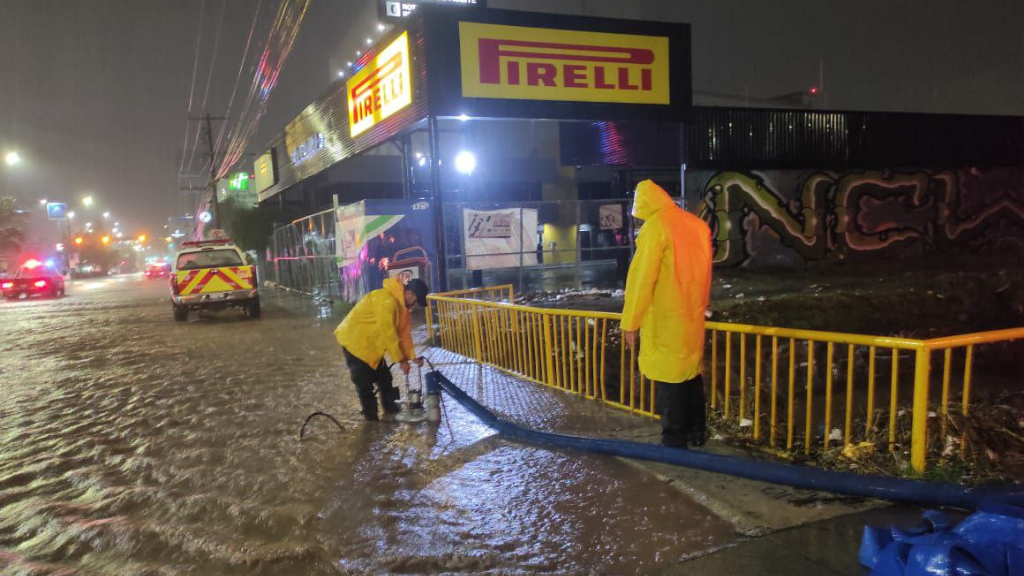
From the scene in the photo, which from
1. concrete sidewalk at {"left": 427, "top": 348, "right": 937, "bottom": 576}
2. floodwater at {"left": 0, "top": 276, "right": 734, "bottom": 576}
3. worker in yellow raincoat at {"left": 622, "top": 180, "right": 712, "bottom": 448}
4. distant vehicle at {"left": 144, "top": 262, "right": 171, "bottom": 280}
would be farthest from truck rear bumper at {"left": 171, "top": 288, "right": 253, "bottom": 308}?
distant vehicle at {"left": 144, "top": 262, "right": 171, "bottom": 280}

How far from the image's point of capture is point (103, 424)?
595 cm

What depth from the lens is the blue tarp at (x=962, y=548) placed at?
2.22m

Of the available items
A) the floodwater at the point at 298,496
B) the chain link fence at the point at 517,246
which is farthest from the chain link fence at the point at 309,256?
the floodwater at the point at 298,496

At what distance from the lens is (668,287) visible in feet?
12.4

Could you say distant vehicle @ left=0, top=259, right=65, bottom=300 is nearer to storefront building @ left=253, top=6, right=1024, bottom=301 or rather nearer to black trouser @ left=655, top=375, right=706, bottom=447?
storefront building @ left=253, top=6, right=1024, bottom=301

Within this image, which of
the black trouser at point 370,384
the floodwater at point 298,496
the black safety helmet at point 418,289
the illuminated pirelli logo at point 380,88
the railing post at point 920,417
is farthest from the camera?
the illuminated pirelli logo at point 380,88

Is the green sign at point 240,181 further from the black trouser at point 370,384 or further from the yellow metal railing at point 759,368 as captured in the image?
the black trouser at point 370,384

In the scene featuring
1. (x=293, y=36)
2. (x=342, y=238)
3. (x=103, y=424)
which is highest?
(x=293, y=36)

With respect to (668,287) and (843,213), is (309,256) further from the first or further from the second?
(668,287)

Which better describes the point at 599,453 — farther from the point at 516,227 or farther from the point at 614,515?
the point at 516,227

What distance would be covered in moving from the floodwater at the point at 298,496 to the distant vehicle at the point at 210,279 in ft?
23.1

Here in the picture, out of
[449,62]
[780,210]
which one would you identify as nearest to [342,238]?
[449,62]

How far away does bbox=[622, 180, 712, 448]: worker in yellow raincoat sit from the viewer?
12.3 feet

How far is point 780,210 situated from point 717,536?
15510 millimetres
